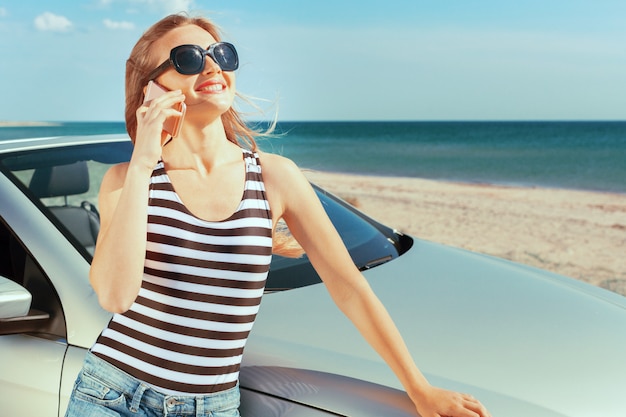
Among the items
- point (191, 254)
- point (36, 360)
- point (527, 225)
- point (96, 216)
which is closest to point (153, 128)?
point (191, 254)

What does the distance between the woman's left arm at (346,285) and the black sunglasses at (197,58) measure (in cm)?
23

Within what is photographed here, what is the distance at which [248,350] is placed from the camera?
1.73 metres

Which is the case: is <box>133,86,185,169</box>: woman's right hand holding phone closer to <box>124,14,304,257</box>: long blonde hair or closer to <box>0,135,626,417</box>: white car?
<box>124,14,304,257</box>: long blonde hair

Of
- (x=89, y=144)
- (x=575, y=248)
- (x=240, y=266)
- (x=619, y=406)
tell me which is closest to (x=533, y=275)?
(x=619, y=406)

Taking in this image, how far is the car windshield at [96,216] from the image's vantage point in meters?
2.28

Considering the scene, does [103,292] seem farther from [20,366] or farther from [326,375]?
[20,366]

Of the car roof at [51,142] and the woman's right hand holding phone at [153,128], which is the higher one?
the woman's right hand holding phone at [153,128]

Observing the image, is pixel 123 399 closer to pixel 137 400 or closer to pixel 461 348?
pixel 137 400

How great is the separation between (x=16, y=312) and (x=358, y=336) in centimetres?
87

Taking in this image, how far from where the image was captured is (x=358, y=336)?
1792mm

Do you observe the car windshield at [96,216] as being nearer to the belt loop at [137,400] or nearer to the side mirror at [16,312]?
the side mirror at [16,312]

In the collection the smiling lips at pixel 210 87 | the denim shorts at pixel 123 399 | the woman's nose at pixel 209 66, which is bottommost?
the denim shorts at pixel 123 399

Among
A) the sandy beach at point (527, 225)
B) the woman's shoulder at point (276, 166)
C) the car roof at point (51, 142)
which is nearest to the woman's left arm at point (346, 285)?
the woman's shoulder at point (276, 166)

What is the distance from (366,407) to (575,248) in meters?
6.98
